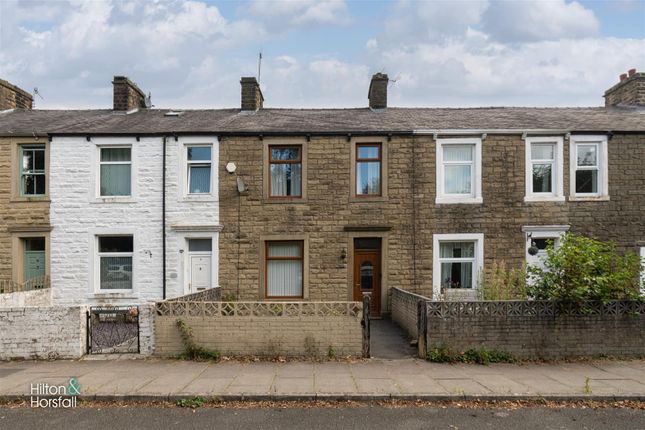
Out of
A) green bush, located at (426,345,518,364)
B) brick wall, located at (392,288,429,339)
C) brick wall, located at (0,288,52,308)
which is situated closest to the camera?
green bush, located at (426,345,518,364)

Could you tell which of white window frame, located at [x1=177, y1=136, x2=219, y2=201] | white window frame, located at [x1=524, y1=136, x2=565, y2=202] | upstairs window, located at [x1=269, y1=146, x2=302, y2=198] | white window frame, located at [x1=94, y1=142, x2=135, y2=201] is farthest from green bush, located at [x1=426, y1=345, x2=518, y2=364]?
white window frame, located at [x1=94, y1=142, x2=135, y2=201]

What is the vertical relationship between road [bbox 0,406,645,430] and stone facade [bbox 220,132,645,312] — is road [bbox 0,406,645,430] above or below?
below

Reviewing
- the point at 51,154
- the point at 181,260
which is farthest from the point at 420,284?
the point at 51,154

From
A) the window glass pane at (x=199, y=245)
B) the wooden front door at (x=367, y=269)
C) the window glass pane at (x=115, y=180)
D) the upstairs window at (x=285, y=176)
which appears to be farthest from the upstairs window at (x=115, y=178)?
the wooden front door at (x=367, y=269)

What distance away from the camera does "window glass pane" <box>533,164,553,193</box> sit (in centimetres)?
1371

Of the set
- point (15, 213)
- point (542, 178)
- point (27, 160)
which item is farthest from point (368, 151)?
point (15, 213)

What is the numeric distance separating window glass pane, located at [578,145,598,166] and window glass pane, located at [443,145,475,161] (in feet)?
11.5

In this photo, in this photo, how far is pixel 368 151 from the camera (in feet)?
45.4

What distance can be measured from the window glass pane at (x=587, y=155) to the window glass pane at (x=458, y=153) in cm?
351

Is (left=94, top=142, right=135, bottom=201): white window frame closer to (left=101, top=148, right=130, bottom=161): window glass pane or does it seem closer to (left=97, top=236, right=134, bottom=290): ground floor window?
(left=101, top=148, right=130, bottom=161): window glass pane

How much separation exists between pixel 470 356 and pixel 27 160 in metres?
14.7

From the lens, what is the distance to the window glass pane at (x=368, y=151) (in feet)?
45.4

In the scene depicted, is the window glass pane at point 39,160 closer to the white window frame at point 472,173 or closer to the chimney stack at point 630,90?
the white window frame at point 472,173

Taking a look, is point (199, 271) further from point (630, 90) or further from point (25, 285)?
point (630, 90)
